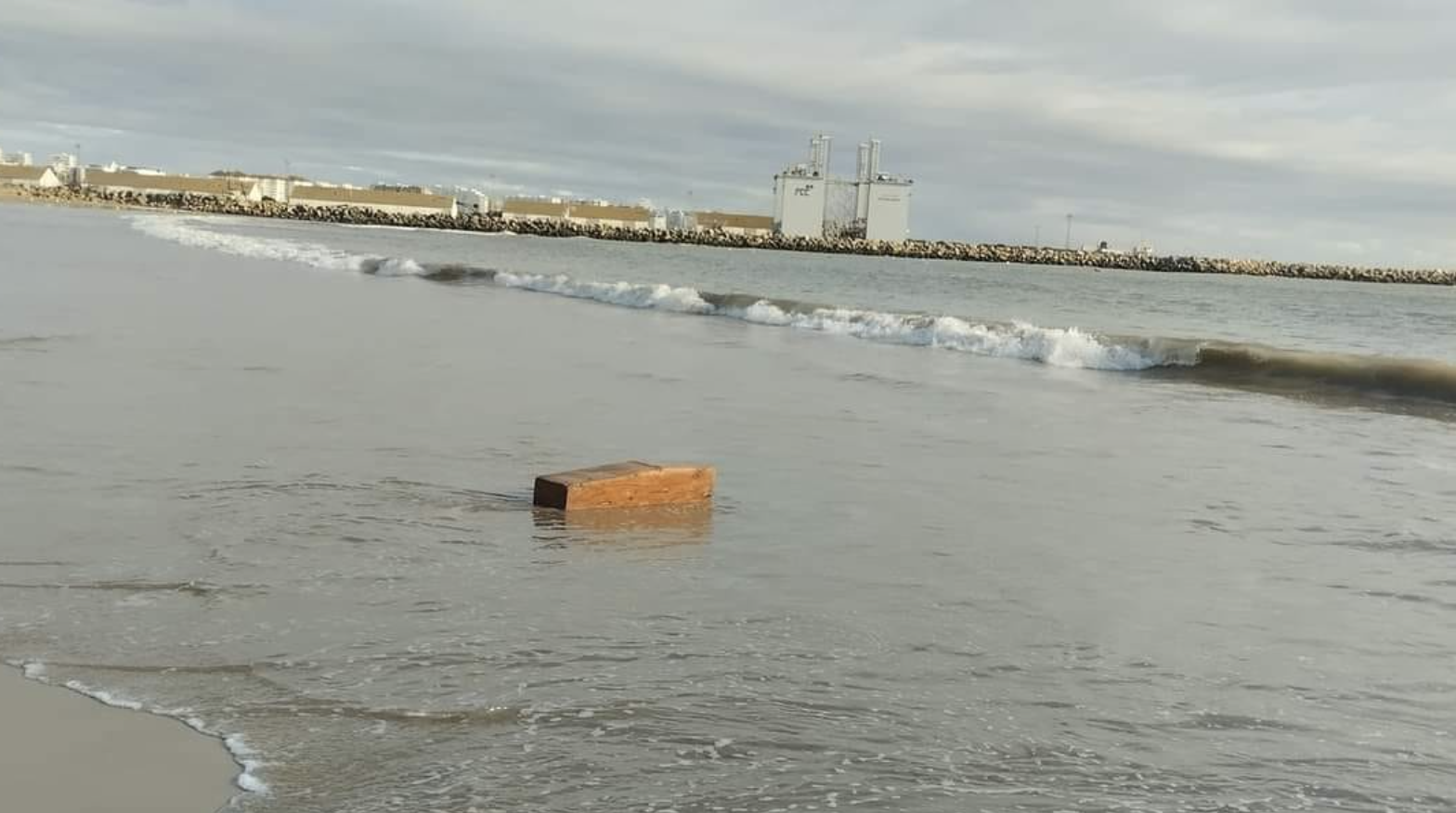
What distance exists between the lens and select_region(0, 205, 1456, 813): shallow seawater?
3461mm

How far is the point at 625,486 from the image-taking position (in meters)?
6.49

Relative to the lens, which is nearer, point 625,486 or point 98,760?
point 98,760

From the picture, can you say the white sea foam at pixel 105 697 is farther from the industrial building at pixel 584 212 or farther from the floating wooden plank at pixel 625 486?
the industrial building at pixel 584 212

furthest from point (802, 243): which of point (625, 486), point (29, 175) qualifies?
point (625, 486)

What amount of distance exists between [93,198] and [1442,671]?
5494 inches

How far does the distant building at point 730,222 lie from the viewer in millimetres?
152750

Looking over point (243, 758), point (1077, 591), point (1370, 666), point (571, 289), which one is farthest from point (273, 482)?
point (571, 289)

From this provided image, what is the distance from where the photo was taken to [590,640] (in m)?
4.38

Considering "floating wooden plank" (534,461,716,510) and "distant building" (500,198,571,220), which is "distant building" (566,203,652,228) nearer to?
"distant building" (500,198,571,220)

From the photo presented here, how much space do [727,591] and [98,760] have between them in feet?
8.07

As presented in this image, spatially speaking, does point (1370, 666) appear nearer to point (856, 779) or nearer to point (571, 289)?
point (856, 779)

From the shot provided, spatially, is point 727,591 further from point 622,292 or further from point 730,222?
point 730,222

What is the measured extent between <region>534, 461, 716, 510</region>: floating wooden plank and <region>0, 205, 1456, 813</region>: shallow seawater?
0.48 feet

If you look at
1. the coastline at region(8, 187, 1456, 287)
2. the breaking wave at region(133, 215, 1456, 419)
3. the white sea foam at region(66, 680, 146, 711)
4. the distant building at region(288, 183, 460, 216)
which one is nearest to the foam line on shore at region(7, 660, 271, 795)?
the white sea foam at region(66, 680, 146, 711)
